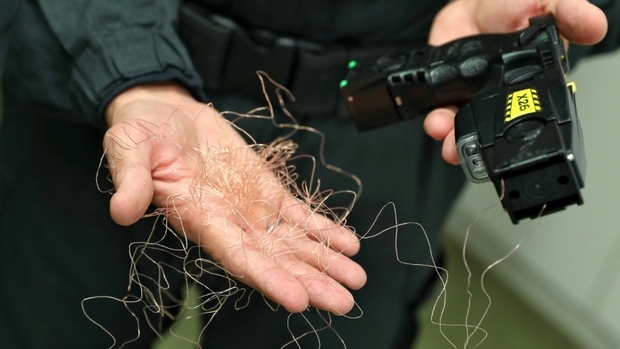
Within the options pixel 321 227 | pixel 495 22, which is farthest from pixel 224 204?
pixel 495 22

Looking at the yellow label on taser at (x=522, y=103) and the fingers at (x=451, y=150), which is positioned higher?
the yellow label on taser at (x=522, y=103)

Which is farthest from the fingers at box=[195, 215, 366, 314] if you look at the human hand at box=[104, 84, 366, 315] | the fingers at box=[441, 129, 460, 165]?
the fingers at box=[441, 129, 460, 165]

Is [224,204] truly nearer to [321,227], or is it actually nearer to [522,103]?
→ [321,227]

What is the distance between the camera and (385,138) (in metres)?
0.82

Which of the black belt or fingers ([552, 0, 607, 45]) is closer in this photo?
fingers ([552, 0, 607, 45])

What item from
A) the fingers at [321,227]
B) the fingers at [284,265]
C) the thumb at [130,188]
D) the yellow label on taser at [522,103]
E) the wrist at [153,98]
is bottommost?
the fingers at [321,227]

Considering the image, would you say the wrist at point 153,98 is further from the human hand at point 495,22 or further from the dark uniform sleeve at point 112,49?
the human hand at point 495,22

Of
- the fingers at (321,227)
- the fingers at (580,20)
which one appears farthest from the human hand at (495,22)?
the fingers at (321,227)

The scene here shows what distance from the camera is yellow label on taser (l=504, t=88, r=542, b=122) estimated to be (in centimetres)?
50

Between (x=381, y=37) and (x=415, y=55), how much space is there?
11 cm

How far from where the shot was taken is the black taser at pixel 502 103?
462 mm

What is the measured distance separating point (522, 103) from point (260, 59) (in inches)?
13.5

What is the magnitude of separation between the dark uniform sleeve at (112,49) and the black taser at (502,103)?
179 millimetres

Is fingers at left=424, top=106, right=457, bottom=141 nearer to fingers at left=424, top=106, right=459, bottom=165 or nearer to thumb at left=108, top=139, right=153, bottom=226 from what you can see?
fingers at left=424, top=106, right=459, bottom=165
